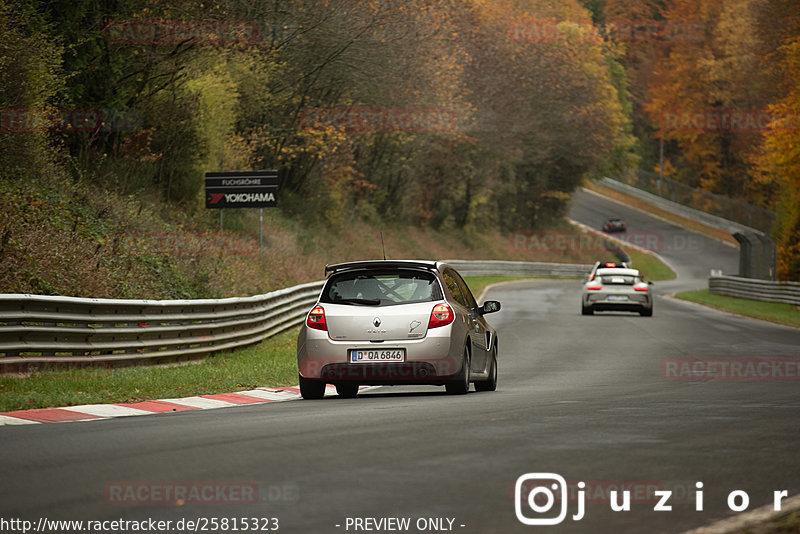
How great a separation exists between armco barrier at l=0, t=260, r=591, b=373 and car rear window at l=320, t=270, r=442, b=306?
3636 millimetres

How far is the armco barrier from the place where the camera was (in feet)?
44.1

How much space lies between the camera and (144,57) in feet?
101

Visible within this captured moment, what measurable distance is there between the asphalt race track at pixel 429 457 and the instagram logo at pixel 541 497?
0.13 feet

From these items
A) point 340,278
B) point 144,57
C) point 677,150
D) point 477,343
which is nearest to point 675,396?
point 477,343

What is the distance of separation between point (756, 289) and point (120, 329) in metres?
36.5

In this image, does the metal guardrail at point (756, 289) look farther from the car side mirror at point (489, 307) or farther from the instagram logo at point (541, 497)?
the instagram logo at point (541, 497)

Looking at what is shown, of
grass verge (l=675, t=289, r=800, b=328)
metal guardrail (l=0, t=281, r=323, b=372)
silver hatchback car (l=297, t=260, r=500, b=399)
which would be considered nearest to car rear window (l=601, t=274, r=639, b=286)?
grass verge (l=675, t=289, r=800, b=328)

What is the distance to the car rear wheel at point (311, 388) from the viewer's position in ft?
43.7

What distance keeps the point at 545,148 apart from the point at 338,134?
40.1 meters
